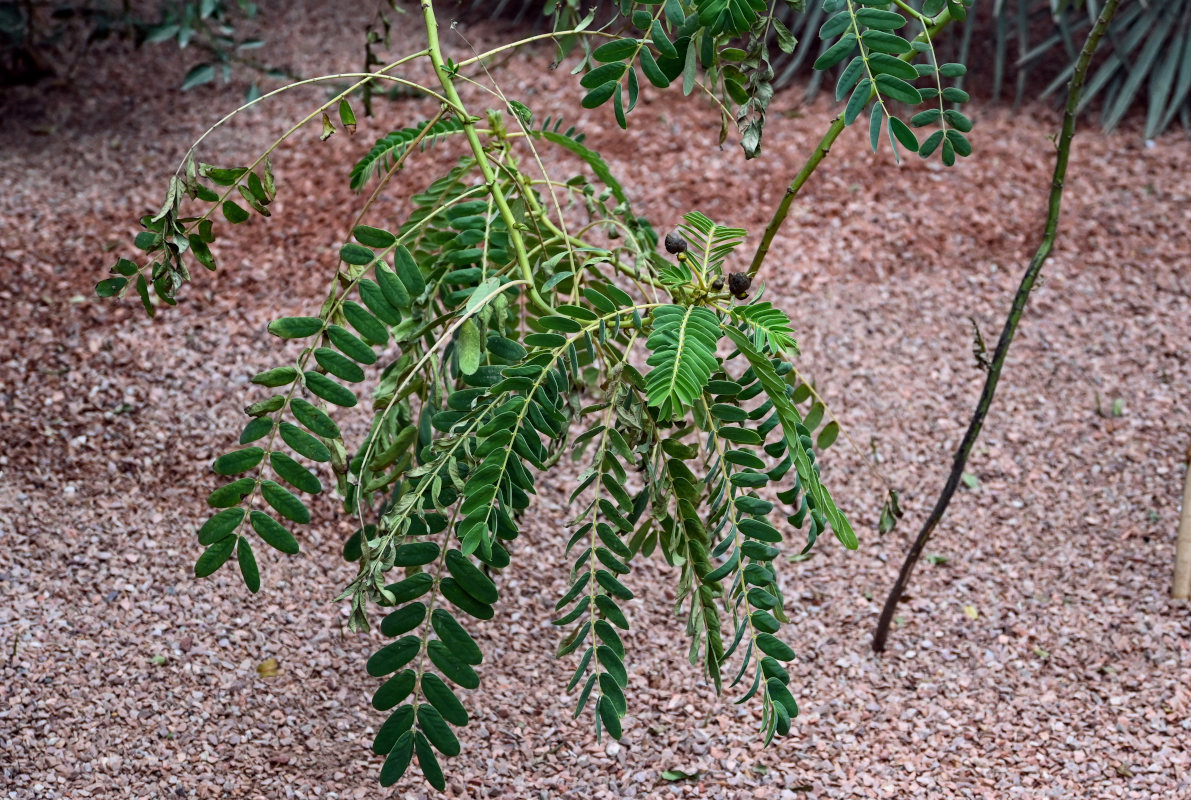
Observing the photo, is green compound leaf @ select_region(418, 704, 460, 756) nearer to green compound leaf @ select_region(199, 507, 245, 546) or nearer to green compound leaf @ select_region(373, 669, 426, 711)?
green compound leaf @ select_region(373, 669, 426, 711)

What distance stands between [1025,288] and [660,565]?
3.69ft

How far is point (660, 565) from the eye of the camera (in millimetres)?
2539

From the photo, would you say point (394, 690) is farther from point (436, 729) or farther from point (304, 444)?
point (304, 444)

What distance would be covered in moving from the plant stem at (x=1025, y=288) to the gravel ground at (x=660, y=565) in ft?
0.70

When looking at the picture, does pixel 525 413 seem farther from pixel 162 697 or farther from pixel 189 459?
pixel 189 459

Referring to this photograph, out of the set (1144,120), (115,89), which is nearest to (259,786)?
(115,89)

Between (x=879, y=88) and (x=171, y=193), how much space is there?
1.06m

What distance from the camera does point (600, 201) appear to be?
1.90 m

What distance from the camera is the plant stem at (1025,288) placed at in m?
1.77

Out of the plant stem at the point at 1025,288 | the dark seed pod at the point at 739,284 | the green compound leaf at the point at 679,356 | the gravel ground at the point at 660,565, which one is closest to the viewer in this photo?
the green compound leaf at the point at 679,356

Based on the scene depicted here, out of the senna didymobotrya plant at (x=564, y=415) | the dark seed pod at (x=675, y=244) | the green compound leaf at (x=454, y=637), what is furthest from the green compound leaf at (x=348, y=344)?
the dark seed pod at (x=675, y=244)

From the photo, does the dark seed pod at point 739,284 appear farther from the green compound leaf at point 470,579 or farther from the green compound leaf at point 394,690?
the green compound leaf at point 394,690

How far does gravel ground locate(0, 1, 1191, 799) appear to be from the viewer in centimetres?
199

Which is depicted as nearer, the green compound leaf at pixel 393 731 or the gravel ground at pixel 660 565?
the green compound leaf at pixel 393 731
